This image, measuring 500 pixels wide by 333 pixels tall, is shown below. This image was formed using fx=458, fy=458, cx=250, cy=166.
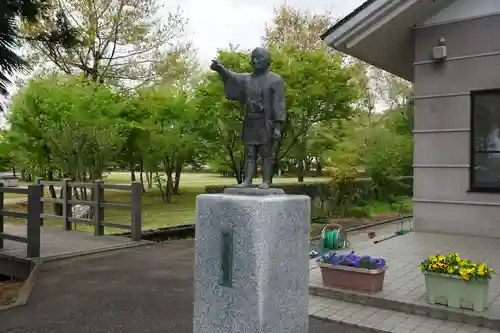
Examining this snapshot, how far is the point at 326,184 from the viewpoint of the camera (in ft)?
57.2

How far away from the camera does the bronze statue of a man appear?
12.3ft

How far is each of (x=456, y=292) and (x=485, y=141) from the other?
4506 millimetres

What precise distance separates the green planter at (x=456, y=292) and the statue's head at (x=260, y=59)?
275cm

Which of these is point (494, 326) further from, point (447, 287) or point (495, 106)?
point (495, 106)

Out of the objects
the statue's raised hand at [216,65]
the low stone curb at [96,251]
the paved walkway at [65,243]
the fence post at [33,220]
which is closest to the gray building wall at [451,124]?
the low stone curb at [96,251]

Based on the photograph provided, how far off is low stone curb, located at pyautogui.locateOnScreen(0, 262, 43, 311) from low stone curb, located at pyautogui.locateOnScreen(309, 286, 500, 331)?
3482 mm

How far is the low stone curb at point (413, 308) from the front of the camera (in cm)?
438

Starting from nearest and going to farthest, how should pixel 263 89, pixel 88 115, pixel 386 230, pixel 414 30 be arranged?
pixel 263 89 → pixel 414 30 → pixel 386 230 → pixel 88 115

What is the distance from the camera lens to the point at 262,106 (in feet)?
12.3

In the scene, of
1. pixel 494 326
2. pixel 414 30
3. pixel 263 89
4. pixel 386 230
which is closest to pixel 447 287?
pixel 494 326

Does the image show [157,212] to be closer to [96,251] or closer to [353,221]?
[353,221]

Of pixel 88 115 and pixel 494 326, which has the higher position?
pixel 88 115

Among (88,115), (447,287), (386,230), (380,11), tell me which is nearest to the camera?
(447,287)

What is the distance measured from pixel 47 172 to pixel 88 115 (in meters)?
3.02
